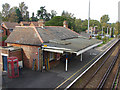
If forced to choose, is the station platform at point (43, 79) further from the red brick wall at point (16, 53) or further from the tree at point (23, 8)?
the tree at point (23, 8)

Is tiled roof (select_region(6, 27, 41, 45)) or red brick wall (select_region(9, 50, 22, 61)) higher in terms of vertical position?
tiled roof (select_region(6, 27, 41, 45))

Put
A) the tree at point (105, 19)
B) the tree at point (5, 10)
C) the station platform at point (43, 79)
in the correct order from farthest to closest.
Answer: the tree at point (105, 19), the tree at point (5, 10), the station platform at point (43, 79)

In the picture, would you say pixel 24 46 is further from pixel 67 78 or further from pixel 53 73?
pixel 67 78

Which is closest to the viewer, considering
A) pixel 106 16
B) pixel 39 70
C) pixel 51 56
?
pixel 39 70

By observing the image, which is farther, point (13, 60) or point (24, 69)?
point (24, 69)

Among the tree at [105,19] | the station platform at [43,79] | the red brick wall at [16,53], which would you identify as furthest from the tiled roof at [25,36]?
the tree at [105,19]

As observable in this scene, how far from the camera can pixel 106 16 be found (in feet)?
382

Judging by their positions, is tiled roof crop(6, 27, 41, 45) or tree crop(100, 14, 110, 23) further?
tree crop(100, 14, 110, 23)

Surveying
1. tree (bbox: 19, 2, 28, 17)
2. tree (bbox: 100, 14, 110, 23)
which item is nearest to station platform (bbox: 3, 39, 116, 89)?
tree (bbox: 19, 2, 28, 17)

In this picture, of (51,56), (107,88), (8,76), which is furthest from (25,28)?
(107,88)

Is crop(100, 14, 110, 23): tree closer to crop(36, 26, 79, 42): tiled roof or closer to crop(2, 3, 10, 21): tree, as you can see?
crop(2, 3, 10, 21): tree

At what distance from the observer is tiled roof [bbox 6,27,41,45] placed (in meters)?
14.2

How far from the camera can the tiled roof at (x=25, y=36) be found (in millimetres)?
14202

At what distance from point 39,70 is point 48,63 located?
1331 millimetres
